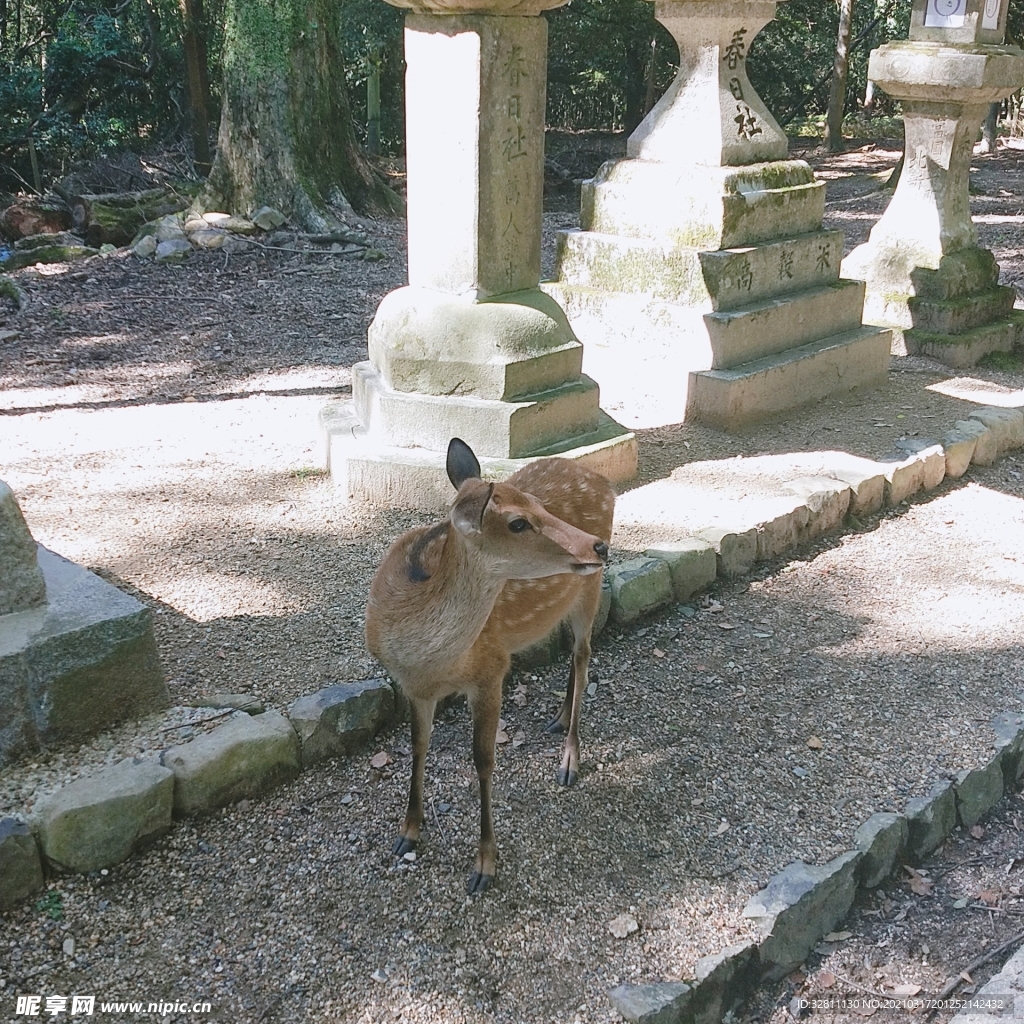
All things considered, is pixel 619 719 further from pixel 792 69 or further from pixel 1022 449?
pixel 792 69

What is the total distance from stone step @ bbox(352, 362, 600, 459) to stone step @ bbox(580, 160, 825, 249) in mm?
1495

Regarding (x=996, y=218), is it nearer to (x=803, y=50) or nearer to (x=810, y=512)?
(x=803, y=50)

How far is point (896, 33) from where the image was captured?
59.5ft

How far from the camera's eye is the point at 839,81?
52.4ft

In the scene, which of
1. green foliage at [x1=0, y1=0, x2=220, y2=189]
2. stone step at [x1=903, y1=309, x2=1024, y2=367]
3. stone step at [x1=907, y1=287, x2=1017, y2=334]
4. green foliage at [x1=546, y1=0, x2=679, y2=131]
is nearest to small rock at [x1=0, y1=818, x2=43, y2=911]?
stone step at [x1=903, y1=309, x2=1024, y2=367]

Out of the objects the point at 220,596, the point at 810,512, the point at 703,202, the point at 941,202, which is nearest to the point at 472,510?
the point at 220,596

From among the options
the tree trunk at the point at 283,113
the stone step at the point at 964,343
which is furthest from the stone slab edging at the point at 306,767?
the tree trunk at the point at 283,113

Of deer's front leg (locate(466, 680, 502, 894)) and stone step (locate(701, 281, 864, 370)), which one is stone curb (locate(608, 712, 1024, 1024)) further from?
stone step (locate(701, 281, 864, 370))

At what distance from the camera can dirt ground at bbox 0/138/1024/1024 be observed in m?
2.61

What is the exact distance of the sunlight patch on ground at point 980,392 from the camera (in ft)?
21.4

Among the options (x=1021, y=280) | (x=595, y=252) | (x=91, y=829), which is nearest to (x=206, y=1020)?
(x=91, y=829)

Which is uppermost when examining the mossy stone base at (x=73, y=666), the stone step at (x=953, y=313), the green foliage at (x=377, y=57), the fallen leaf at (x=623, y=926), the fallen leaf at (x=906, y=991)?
the green foliage at (x=377, y=57)

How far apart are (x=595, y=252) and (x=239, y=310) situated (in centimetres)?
301

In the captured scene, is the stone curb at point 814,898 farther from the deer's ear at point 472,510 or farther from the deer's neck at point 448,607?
the deer's ear at point 472,510
